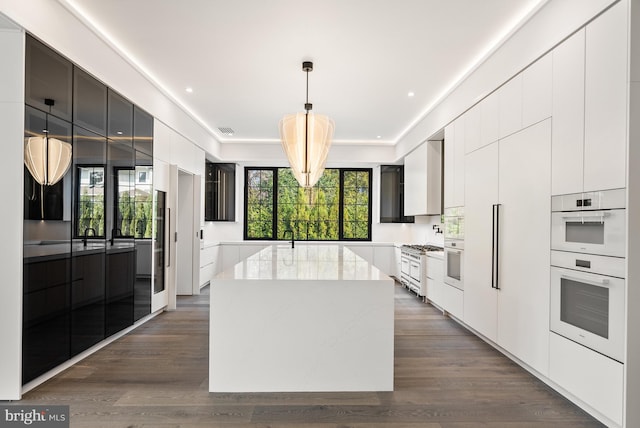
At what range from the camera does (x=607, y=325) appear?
2.23 meters

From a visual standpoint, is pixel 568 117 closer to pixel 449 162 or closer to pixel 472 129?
pixel 472 129

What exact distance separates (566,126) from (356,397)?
2.37 metres

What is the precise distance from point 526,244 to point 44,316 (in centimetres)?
374

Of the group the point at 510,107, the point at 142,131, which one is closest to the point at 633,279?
the point at 510,107

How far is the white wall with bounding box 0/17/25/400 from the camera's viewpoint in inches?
99.7

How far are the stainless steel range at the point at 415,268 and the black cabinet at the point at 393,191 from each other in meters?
1.23

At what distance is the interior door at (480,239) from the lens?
12.1ft

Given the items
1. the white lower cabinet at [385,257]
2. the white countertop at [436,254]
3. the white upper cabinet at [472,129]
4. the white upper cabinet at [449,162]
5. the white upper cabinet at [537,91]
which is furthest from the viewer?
the white lower cabinet at [385,257]

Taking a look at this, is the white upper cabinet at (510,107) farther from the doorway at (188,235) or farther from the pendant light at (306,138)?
the doorway at (188,235)

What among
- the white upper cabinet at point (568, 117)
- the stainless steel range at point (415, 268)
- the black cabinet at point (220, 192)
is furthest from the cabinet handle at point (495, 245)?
the black cabinet at point (220, 192)

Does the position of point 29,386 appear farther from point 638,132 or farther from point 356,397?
point 638,132

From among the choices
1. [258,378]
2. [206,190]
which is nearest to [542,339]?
[258,378]

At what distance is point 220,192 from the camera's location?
7883mm

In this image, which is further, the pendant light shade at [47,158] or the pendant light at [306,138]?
the pendant light at [306,138]
